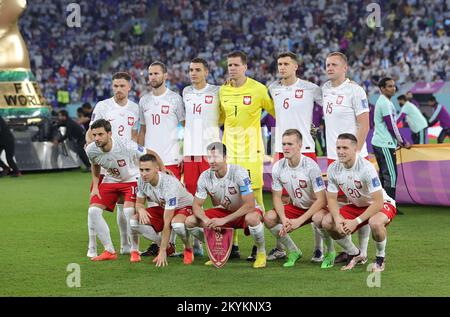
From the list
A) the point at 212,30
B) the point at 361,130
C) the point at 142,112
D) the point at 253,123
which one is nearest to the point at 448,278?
the point at 361,130

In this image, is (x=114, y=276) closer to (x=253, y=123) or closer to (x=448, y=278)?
(x=253, y=123)

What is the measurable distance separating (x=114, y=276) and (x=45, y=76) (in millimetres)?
28732

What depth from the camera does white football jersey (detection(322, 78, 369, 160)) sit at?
8203 millimetres

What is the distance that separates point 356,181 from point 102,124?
2387 mm

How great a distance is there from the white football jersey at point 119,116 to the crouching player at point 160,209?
36.0 inches

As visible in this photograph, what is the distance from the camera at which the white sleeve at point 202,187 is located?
7.88 m

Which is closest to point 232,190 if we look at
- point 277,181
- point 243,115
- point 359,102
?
point 277,181

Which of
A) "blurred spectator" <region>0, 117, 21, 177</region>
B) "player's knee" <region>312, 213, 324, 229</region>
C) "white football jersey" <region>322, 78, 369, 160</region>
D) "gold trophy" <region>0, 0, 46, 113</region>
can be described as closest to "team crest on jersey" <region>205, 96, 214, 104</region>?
"white football jersey" <region>322, 78, 369, 160</region>

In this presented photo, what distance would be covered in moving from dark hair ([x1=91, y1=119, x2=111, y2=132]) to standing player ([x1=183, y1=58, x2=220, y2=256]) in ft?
2.59

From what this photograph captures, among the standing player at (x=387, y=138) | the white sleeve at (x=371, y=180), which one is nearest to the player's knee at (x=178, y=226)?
the white sleeve at (x=371, y=180)

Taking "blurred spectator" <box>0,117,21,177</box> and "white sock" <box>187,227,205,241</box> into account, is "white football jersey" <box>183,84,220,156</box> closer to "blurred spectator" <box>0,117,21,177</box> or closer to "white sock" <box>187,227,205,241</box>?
"white sock" <box>187,227,205,241</box>

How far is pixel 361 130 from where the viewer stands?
8195mm

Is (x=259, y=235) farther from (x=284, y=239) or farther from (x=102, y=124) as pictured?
(x=102, y=124)

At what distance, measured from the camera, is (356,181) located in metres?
7.45
